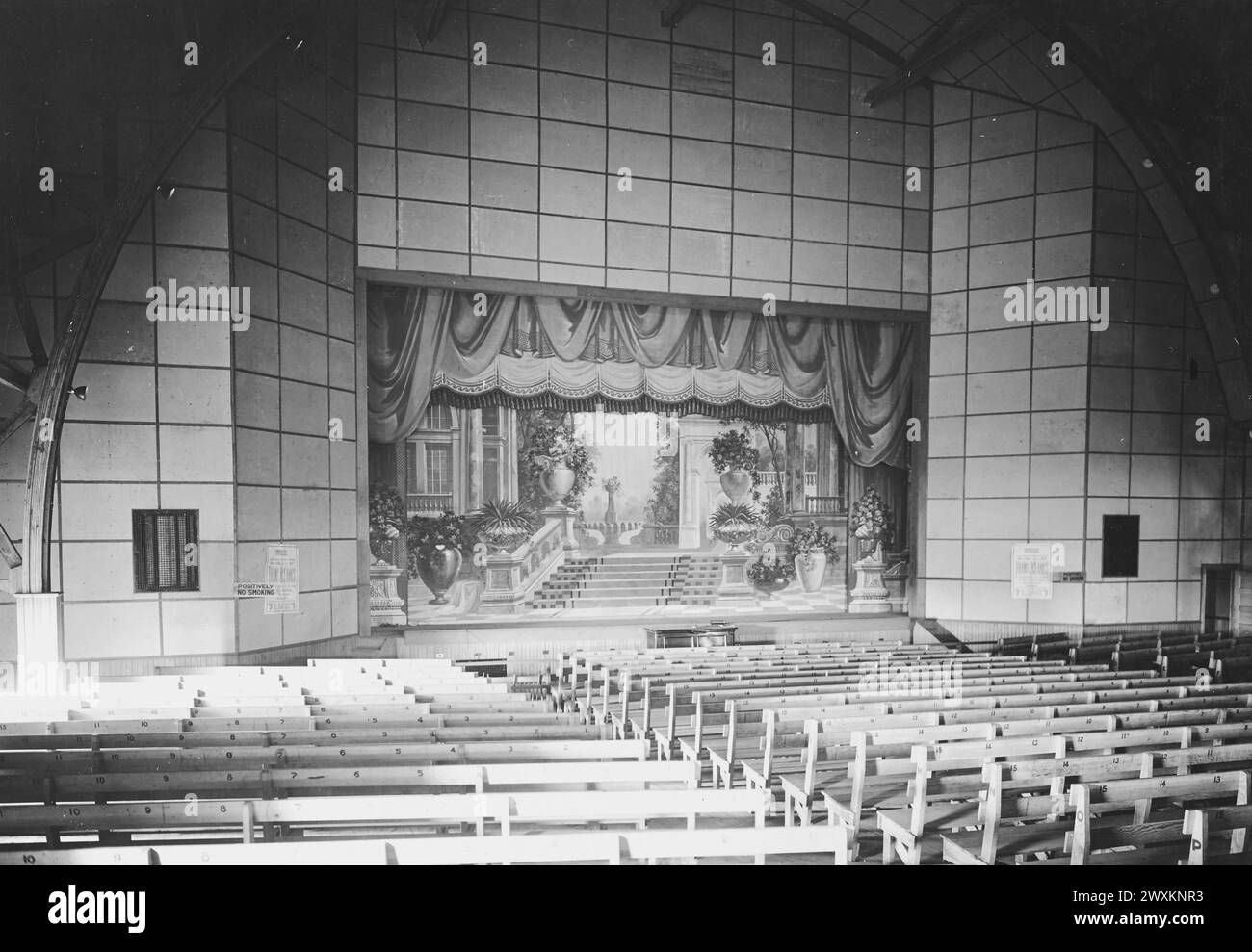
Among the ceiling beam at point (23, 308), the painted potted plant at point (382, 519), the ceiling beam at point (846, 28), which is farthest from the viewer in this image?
the ceiling beam at point (846, 28)

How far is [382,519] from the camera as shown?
10.4 metres

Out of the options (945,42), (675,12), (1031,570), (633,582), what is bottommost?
(633,582)

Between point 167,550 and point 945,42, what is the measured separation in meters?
11.9

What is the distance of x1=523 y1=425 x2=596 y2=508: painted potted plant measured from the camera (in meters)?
11.4

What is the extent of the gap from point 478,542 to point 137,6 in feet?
23.3

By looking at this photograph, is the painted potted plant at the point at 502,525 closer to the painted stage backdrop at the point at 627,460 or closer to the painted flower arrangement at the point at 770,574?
the painted stage backdrop at the point at 627,460

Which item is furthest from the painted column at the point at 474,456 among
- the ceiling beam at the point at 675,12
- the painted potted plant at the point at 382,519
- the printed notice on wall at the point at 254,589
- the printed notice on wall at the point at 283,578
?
the ceiling beam at the point at 675,12

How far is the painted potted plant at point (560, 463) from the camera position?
11.4 metres

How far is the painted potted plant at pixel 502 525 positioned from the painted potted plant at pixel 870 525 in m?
5.28

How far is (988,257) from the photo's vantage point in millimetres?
11477

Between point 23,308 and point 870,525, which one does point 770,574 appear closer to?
point 870,525

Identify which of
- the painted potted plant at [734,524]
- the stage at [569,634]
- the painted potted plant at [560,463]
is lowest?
the stage at [569,634]

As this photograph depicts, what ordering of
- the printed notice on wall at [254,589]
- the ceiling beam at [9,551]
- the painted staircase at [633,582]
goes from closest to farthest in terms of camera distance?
the ceiling beam at [9,551]
the printed notice on wall at [254,589]
the painted staircase at [633,582]

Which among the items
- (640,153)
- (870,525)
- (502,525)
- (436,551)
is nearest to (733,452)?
(870,525)
